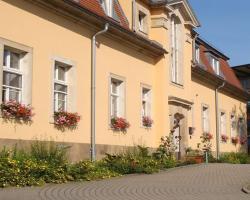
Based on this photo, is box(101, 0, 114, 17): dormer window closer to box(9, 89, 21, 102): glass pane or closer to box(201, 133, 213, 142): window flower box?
box(9, 89, 21, 102): glass pane

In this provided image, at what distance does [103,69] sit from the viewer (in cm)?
1972

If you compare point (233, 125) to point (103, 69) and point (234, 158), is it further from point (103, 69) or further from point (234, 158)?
point (103, 69)

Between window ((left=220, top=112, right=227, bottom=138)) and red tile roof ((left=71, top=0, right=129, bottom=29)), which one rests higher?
red tile roof ((left=71, top=0, right=129, bottom=29))

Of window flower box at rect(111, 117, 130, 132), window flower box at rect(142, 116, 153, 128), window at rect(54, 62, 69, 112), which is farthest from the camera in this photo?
window flower box at rect(142, 116, 153, 128)

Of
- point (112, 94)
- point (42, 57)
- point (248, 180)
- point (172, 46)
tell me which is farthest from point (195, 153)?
point (42, 57)

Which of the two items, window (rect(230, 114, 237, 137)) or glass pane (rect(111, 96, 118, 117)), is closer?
glass pane (rect(111, 96, 118, 117))

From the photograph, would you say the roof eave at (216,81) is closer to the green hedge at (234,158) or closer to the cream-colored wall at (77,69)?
the green hedge at (234,158)

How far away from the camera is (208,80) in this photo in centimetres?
3116

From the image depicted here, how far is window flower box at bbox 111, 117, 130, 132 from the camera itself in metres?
20.1

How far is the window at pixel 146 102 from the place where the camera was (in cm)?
2288

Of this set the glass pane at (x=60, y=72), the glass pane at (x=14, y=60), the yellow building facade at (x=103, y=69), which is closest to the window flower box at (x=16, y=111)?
the yellow building facade at (x=103, y=69)

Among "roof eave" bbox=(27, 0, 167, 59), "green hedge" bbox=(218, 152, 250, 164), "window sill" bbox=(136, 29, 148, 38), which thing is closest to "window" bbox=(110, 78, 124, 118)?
"roof eave" bbox=(27, 0, 167, 59)

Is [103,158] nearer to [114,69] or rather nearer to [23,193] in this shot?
[114,69]

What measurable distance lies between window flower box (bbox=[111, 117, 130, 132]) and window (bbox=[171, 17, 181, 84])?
4.94m
